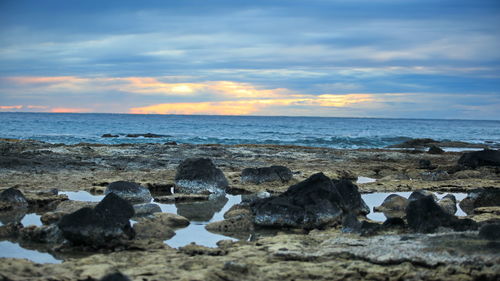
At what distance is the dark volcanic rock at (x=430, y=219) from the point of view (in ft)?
26.8

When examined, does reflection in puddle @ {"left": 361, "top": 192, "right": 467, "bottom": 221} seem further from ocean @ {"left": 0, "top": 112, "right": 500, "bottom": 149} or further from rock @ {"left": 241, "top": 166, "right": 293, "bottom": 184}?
ocean @ {"left": 0, "top": 112, "right": 500, "bottom": 149}

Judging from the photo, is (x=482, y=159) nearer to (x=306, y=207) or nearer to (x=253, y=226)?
(x=306, y=207)

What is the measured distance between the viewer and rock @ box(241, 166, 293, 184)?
588 inches

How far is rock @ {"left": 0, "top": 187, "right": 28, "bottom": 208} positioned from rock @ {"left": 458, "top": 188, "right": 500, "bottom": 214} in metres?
9.75

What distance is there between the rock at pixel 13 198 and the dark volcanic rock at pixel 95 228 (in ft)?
12.1

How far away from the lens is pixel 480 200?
12.2 m

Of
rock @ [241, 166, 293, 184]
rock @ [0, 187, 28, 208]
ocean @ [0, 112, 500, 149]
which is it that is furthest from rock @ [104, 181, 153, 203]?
ocean @ [0, 112, 500, 149]

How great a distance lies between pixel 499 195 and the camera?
1205 centimetres

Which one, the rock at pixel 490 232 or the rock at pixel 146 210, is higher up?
the rock at pixel 490 232

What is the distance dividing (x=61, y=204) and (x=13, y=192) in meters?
1.20

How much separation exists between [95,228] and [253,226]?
9.91ft

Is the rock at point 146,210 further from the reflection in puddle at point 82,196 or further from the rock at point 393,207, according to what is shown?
the rock at point 393,207

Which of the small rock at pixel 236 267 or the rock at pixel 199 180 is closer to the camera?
the small rock at pixel 236 267

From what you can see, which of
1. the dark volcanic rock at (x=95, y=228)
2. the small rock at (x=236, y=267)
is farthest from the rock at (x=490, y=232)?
the dark volcanic rock at (x=95, y=228)
